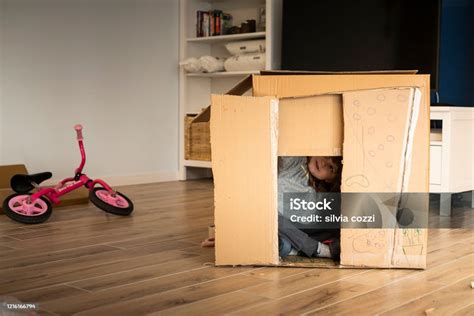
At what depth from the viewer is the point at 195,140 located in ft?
15.8

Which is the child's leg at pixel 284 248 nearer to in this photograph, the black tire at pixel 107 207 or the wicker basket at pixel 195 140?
the black tire at pixel 107 207

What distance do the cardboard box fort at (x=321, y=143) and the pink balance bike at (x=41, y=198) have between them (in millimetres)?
1198

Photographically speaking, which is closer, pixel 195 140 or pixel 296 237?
pixel 296 237

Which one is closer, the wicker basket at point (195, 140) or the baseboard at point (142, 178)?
the baseboard at point (142, 178)

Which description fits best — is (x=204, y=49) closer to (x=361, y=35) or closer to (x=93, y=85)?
(x=93, y=85)

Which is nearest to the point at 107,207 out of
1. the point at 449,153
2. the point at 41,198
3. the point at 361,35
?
the point at 41,198

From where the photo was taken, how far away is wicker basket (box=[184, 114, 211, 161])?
187 inches

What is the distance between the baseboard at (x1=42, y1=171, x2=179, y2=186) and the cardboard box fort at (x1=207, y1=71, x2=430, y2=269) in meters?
2.56

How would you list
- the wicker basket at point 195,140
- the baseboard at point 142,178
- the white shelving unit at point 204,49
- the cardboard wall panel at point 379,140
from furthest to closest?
the wicker basket at point 195,140, the white shelving unit at point 204,49, the baseboard at point 142,178, the cardboard wall panel at point 379,140

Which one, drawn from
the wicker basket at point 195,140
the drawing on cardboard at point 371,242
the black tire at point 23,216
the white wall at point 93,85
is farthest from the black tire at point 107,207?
the wicker basket at point 195,140

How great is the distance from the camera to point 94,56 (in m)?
4.33

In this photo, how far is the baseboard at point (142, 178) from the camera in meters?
4.45

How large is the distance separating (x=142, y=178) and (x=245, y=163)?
278 centimetres

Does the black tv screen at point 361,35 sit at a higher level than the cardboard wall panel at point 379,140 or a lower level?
higher
